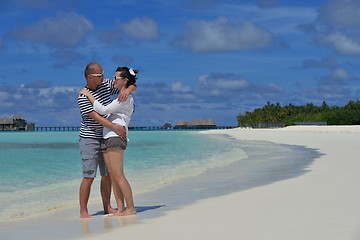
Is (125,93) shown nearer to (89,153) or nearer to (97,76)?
(97,76)

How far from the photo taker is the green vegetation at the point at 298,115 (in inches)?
3818

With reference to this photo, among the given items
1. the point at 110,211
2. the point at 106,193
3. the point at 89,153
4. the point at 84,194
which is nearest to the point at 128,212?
the point at 110,211

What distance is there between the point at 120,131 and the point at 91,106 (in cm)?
43

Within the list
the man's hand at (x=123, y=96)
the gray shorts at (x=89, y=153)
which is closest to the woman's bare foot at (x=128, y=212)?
the gray shorts at (x=89, y=153)

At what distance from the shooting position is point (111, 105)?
6.33 metres

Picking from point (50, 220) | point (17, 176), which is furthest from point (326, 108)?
point (50, 220)

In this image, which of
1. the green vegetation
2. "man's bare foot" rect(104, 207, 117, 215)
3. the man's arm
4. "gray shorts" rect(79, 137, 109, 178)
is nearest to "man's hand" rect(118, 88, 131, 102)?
the man's arm

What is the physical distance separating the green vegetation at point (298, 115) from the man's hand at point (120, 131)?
299ft

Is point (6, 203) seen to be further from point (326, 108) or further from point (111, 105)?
point (326, 108)

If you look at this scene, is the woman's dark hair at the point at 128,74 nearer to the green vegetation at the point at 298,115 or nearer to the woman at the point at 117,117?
the woman at the point at 117,117

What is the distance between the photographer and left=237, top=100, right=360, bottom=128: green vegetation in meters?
97.0

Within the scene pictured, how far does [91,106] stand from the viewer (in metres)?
6.38

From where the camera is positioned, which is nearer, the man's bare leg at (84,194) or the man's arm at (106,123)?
the man's arm at (106,123)

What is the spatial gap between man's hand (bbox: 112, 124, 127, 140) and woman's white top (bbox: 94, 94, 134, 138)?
0.16 feet
